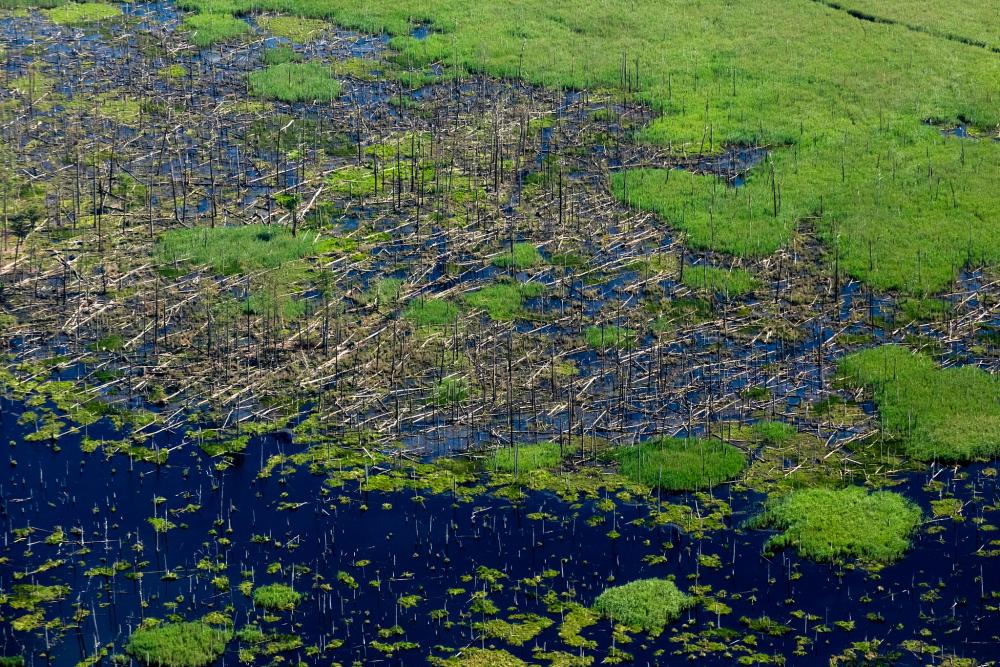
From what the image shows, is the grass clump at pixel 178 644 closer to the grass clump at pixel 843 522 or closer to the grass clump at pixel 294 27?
the grass clump at pixel 843 522

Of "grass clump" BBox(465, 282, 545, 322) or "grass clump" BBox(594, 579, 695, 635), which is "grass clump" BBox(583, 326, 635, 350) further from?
"grass clump" BBox(594, 579, 695, 635)

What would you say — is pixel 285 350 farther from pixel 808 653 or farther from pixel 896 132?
pixel 896 132

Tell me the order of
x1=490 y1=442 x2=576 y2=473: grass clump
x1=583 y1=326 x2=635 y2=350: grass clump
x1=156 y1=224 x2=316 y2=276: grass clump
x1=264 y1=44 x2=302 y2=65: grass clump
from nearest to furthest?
x1=490 y1=442 x2=576 y2=473: grass clump → x1=583 y1=326 x2=635 y2=350: grass clump → x1=156 y1=224 x2=316 y2=276: grass clump → x1=264 y1=44 x2=302 y2=65: grass clump

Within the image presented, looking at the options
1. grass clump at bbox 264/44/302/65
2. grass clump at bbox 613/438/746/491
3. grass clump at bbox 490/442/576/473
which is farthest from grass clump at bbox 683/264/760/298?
grass clump at bbox 264/44/302/65

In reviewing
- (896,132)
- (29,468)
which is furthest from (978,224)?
(29,468)

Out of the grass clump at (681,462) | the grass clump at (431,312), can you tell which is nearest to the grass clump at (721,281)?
the grass clump at (431,312)

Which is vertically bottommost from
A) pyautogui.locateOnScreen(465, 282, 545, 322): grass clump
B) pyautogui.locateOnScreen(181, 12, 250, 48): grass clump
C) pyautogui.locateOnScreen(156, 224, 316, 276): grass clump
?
pyautogui.locateOnScreen(465, 282, 545, 322): grass clump
